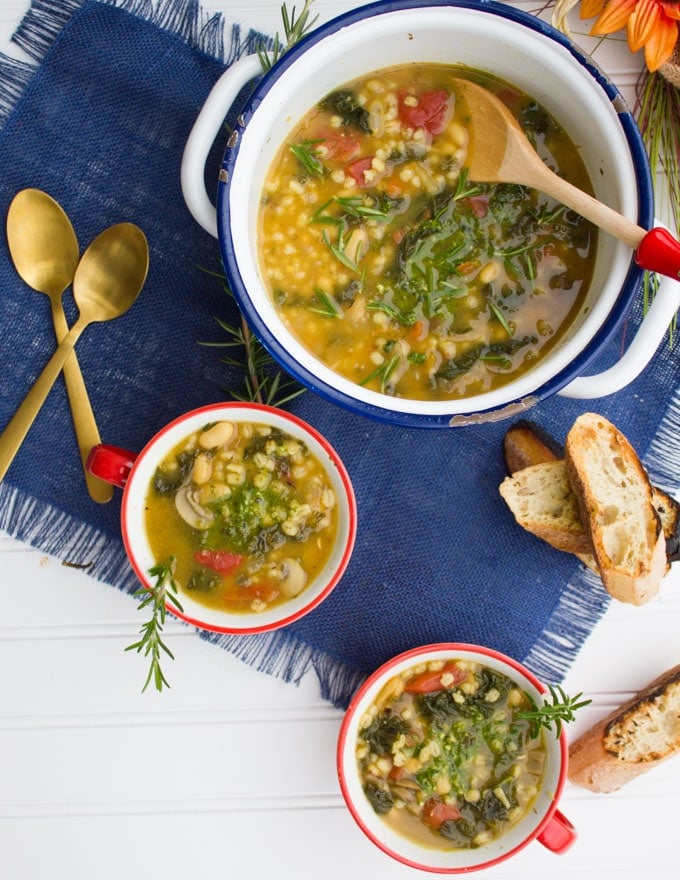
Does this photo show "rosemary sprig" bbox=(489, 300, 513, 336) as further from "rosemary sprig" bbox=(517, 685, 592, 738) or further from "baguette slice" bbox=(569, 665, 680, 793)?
"baguette slice" bbox=(569, 665, 680, 793)

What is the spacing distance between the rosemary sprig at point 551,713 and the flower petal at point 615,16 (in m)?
1.71

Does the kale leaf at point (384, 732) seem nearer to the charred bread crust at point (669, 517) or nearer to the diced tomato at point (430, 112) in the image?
the charred bread crust at point (669, 517)

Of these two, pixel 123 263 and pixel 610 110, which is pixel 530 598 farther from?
pixel 123 263

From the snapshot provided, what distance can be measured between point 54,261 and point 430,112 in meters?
1.09

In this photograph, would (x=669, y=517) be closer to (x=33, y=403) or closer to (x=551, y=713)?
(x=551, y=713)

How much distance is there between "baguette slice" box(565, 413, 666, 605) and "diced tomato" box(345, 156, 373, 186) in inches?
33.5

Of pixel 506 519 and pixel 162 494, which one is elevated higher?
pixel 506 519

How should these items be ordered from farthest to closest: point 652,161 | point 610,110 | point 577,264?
point 652,161, point 577,264, point 610,110

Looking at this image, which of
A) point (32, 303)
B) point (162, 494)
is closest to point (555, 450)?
point (162, 494)

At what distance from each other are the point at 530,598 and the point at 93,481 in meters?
1.28

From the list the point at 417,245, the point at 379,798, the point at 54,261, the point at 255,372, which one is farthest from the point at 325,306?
the point at 379,798

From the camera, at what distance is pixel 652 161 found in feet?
7.92

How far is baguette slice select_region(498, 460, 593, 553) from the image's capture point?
2.35 m

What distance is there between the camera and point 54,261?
2369 mm
